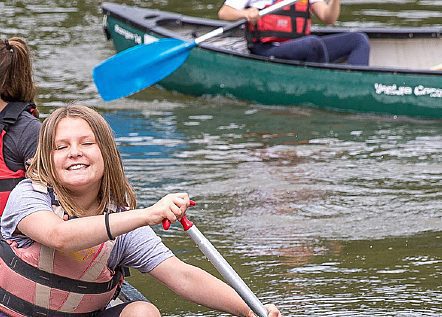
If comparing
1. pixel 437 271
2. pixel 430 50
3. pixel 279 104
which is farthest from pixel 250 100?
pixel 437 271

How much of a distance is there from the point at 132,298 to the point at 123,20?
18.4 feet

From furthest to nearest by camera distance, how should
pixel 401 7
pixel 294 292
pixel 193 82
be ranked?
pixel 401 7, pixel 193 82, pixel 294 292

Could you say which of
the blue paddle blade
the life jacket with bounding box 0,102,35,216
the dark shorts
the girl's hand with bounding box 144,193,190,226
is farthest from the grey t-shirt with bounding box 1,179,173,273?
the blue paddle blade

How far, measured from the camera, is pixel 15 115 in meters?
3.73

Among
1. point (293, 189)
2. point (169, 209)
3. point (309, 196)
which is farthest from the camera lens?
point (293, 189)

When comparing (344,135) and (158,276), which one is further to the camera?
(344,135)

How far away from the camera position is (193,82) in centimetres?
823

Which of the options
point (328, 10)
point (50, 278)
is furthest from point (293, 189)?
point (50, 278)

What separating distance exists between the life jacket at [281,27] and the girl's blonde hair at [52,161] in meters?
4.89

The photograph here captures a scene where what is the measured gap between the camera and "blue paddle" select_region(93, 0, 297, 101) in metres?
7.61

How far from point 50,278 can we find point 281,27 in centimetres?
513

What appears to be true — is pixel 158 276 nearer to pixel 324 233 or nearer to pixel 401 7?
pixel 324 233

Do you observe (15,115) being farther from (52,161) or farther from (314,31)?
(314,31)

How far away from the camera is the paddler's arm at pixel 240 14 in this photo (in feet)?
24.9
